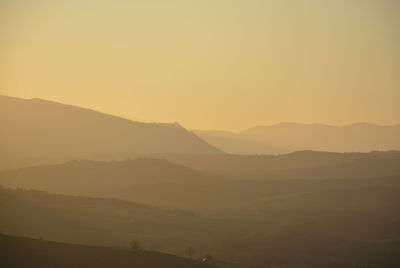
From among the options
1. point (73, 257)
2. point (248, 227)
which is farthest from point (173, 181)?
point (73, 257)

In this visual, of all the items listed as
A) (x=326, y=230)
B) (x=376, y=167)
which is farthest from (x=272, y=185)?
(x=326, y=230)

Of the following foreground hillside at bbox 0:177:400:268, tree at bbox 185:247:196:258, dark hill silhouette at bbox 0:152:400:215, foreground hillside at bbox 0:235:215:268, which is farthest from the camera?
dark hill silhouette at bbox 0:152:400:215

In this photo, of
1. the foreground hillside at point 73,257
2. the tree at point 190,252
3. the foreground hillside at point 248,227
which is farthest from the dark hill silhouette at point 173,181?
the foreground hillside at point 73,257

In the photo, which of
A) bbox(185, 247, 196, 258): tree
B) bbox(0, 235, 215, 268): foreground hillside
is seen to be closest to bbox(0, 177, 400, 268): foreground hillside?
bbox(185, 247, 196, 258): tree

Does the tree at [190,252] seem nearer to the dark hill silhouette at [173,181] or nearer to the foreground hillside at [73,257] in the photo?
the foreground hillside at [73,257]

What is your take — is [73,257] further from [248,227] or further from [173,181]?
[173,181]

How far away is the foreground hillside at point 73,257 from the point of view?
45875mm

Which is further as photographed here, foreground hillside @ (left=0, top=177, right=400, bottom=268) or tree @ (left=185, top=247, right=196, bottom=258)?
foreground hillside @ (left=0, top=177, right=400, bottom=268)

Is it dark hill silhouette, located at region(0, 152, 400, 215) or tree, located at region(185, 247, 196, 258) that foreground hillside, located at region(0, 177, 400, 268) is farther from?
dark hill silhouette, located at region(0, 152, 400, 215)

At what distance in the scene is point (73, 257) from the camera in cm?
4812

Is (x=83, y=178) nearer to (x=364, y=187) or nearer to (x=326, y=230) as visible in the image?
(x=364, y=187)

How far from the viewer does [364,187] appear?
13650 centimetres

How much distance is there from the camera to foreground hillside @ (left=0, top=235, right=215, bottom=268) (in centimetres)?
4588

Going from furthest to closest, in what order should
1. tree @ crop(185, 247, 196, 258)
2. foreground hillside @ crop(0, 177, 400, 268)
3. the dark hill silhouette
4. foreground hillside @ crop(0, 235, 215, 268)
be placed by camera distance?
the dark hill silhouette
foreground hillside @ crop(0, 177, 400, 268)
tree @ crop(185, 247, 196, 258)
foreground hillside @ crop(0, 235, 215, 268)
